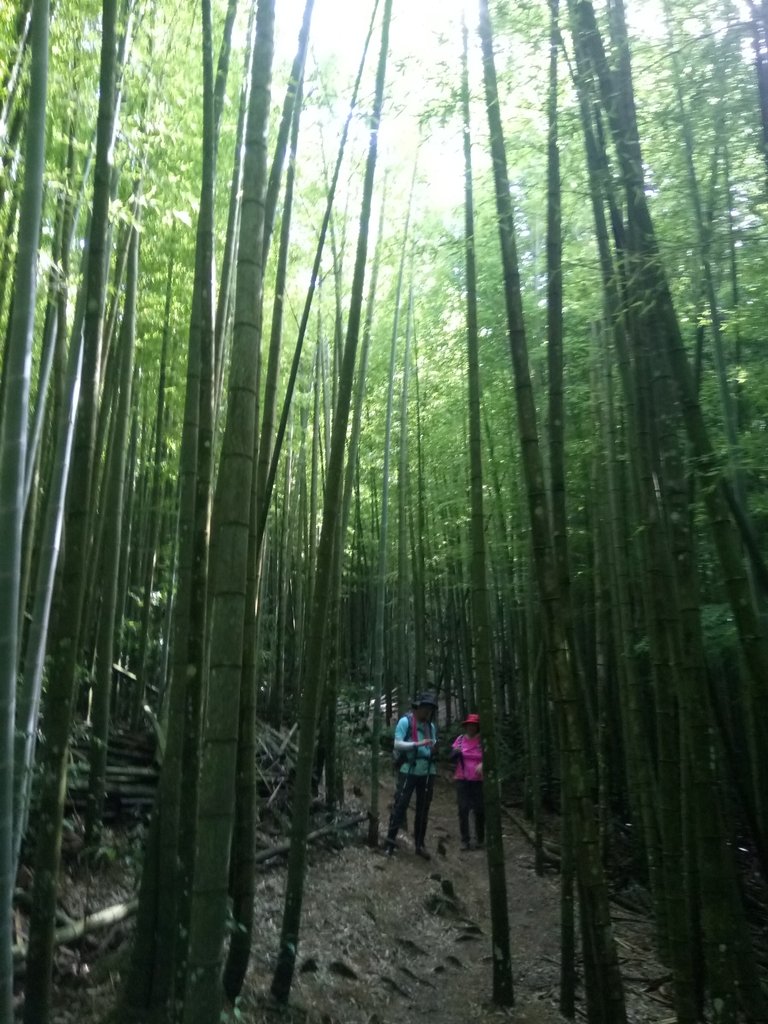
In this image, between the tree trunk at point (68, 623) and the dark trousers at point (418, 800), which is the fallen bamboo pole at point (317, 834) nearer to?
the dark trousers at point (418, 800)

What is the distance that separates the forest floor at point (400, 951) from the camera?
333cm

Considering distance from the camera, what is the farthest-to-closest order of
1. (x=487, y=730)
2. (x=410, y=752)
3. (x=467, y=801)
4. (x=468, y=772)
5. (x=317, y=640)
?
(x=467, y=801)
(x=468, y=772)
(x=410, y=752)
(x=487, y=730)
(x=317, y=640)

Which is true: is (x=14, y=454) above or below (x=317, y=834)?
above

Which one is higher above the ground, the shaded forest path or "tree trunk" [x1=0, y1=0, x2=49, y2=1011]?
"tree trunk" [x1=0, y1=0, x2=49, y2=1011]

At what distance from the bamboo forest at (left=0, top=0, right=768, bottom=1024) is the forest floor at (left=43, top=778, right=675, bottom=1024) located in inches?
1.1

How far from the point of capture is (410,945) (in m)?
4.45

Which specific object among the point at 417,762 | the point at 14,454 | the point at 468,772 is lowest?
the point at 468,772

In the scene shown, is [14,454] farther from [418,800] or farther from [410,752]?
[418,800]

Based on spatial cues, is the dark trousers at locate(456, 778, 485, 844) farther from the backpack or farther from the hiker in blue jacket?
the backpack

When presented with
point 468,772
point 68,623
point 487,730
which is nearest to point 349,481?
point 487,730

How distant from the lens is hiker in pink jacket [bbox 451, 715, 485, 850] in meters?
6.46

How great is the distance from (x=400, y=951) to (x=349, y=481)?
267 centimetres

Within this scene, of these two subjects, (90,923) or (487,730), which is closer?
(90,923)

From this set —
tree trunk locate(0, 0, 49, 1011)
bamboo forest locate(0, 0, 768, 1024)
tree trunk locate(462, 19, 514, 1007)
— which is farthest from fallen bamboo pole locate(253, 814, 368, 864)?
A: tree trunk locate(0, 0, 49, 1011)
